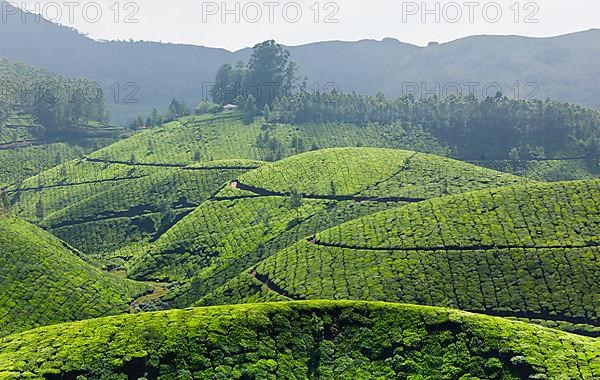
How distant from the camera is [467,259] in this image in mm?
61281

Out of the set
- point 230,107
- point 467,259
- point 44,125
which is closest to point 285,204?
point 467,259

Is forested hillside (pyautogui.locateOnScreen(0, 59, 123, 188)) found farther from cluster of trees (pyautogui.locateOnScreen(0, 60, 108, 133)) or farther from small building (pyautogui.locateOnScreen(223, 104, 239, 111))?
small building (pyautogui.locateOnScreen(223, 104, 239, 111))

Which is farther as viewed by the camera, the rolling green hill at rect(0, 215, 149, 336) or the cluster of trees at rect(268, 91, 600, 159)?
the cluster of trees at rect(268, 91, 600, 159)

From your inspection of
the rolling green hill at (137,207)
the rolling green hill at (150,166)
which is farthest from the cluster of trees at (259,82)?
the rolling green hill at (137,207)

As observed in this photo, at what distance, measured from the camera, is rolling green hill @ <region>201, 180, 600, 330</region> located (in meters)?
55.6

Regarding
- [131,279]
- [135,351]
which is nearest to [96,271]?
[131,279]

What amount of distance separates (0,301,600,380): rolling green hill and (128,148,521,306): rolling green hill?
31.8 meters

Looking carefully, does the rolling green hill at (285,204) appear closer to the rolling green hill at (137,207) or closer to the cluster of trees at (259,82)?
the rolling green hill at (137,207)

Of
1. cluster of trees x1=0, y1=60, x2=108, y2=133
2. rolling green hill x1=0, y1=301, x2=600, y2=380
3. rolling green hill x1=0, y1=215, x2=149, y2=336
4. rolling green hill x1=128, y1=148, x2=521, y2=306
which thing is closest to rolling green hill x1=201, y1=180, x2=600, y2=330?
rolling green hill x1=128, y1=148, x2=521, y2=306

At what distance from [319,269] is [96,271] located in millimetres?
30330

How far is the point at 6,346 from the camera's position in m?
39.2

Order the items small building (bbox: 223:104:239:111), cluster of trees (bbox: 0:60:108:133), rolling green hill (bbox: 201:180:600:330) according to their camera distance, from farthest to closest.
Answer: small building (bbox: 223:104:239:111) → cluster of trees (bbox: 0:60:108:133) → rolling green hill (bbox: 201:180:600:330)

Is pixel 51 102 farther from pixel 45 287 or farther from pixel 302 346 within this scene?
pixel 302 346

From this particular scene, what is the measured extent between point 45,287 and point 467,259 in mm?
46160
